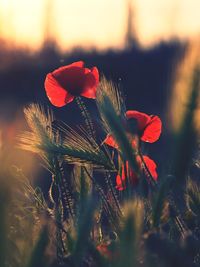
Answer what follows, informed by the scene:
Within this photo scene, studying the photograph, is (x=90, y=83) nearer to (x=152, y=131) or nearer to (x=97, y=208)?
(x=152, y=131)

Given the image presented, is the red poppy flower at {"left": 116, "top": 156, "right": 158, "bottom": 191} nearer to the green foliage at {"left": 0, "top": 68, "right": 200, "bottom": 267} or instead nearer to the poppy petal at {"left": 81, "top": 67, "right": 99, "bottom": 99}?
the green foliage at {"left": 0, "top": 68, "right": 200, "bottom": 267}

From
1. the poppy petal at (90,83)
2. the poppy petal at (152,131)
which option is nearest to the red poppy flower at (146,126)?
the poppy petal at (152,131)

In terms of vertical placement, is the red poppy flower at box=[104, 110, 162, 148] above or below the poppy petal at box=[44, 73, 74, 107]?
below

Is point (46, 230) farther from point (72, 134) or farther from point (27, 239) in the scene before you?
point (72, 134)

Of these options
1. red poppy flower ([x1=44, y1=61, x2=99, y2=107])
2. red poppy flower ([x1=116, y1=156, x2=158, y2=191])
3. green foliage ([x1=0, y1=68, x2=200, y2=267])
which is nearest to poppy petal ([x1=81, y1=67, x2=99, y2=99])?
red poppy flower ([x1=44, y1=61, x2=99, y2=107])

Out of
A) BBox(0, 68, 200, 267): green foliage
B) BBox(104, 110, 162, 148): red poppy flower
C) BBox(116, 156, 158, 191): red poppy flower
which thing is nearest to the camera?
BBox(0, 68, 200, 267): green foliage

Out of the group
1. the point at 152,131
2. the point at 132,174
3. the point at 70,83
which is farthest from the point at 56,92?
the point at 132,174

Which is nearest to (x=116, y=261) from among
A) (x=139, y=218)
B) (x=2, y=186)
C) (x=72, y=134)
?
(x=139, y=218)

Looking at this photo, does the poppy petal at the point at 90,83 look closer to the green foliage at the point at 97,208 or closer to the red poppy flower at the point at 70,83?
the red poppy flower at the point at 70,83
